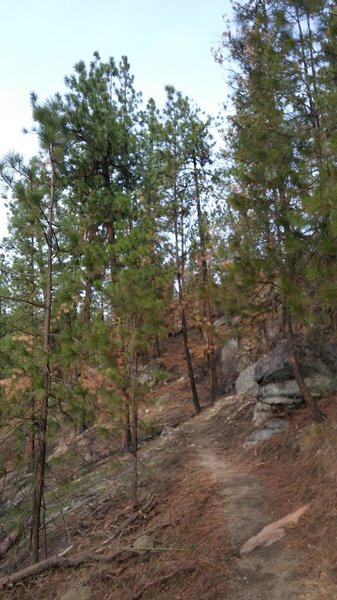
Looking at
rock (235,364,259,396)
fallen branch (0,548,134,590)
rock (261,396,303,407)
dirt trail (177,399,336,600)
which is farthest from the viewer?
rock (235,364,259,396)

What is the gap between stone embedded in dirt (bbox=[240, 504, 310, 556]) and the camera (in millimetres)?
5590

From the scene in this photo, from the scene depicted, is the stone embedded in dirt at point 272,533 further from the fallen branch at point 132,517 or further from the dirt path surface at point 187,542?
the fallen branch at point 132,517

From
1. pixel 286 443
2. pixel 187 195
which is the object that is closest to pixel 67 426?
pixel 286 443

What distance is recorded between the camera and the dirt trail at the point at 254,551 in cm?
455

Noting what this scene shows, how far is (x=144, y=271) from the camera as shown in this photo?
9359 millimetres

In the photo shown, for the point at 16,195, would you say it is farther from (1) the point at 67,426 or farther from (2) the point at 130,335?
(1) the point at 67,426

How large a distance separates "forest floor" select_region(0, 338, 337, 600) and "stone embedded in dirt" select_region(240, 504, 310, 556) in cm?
8

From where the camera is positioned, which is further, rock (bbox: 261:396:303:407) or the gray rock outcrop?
rock (bbox: 261:396:303:407)

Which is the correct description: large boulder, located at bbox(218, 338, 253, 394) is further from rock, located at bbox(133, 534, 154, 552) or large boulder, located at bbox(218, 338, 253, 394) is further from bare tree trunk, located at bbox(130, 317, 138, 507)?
rock, located at bbox(133, 534, 154, 552)

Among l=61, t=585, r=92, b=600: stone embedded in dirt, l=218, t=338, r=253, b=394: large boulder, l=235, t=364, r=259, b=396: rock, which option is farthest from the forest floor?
l=218, t=338, r=253, b=394: large boulder

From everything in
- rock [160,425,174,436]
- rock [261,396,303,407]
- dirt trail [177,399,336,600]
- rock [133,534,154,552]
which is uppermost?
rock [261,396,303,407]

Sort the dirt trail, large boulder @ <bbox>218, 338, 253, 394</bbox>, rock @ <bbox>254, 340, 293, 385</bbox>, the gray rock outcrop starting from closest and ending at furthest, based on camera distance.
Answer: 1. the dirt trail
2. the gray rock outcrop
3. rock @ <bbox>254, 340, 293, 385</bbox>
4. large boulder @ <bbox>218, 338, 253, 394</bbox>

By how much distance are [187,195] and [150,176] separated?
13.3 ft

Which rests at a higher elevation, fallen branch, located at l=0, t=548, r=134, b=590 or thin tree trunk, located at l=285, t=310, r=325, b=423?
thin tree trunk, located at l=285, t=310, r=325, b=423
